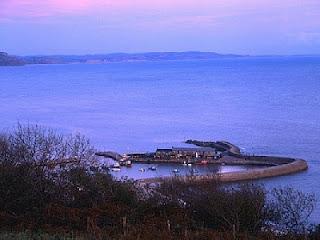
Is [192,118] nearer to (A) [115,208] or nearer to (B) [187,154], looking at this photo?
(B) [187,154]

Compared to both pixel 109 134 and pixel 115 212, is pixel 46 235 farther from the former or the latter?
pixel 109 134

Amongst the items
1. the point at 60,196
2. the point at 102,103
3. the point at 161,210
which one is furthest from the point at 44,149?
the point at 102,103

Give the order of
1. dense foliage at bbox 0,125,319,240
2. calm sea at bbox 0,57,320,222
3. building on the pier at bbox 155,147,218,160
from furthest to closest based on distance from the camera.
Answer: calm sea at bbox 0,57,320,222 → building on the pier at bbox 155,147,218,160 → dense foliage at bbox 0,125,319,240

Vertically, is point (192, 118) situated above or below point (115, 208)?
below

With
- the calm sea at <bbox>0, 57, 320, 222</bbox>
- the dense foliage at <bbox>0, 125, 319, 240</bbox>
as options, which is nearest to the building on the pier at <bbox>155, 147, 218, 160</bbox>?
the calm sea at <bbox>0, 57, 320, 222</bbox>

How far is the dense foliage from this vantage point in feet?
33.3

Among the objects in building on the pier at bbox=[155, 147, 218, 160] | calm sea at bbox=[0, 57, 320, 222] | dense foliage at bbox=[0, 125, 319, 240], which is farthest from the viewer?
calm sea at bbox=[0, 57, 320, 222]

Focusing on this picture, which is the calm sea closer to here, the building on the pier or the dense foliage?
the building on the pier

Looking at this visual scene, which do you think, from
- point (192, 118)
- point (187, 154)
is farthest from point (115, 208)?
point (192, 118)

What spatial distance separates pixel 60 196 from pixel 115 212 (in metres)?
3.27

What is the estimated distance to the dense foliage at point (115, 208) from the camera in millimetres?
10156

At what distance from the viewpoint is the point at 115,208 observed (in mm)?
12117

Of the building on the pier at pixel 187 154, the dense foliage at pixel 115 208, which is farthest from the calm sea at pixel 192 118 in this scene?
the dense foliage at pixel 115 208

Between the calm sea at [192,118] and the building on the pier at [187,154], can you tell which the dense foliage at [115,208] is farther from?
the building on the pier at [187,154]
